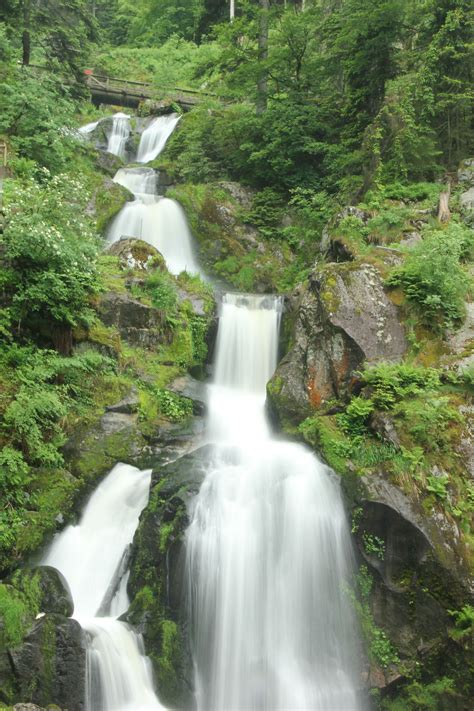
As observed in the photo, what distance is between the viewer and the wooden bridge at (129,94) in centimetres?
2514

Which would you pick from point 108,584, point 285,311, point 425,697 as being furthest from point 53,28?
point 425,697

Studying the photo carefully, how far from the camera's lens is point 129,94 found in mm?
25672

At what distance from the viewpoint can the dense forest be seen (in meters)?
6.50

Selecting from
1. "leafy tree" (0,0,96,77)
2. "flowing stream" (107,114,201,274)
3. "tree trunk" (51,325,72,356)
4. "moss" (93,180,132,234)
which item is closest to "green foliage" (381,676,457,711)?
"tree trunk" (51,325,72,356)

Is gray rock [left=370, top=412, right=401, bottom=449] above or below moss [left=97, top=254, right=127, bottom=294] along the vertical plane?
below

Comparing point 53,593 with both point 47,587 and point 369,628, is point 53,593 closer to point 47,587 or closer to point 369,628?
point 47,587

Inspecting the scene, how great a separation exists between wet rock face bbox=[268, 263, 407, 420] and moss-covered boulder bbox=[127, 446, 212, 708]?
2.77 metres

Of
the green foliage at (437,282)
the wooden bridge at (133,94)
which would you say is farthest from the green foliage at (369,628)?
the wooden bridge at (133,94)

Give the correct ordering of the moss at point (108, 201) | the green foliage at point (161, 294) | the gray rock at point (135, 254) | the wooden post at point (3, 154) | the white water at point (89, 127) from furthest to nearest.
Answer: the white water at point (89, 127)
the moss at point (108, 201)
the gray rock at point (135, 254)
the wooden post at point (3, 154)
the green foliage at point (161, 294)

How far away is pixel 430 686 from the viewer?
6121 millimetres

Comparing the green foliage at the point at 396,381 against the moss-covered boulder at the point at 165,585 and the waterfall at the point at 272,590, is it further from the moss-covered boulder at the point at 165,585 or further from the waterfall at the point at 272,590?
the moss-covered boulder at the point at 165,585

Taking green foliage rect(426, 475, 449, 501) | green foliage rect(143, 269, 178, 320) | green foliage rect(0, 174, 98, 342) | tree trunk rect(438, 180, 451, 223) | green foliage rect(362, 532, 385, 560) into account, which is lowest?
green foliage rect(362, 532, 385, 560)

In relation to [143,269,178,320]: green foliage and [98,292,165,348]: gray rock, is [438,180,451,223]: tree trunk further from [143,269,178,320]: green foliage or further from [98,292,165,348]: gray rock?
[98,292,165,348]: gray rock

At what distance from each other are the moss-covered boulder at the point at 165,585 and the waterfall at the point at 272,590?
0.46 ft
